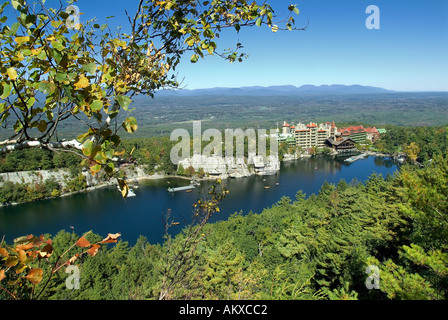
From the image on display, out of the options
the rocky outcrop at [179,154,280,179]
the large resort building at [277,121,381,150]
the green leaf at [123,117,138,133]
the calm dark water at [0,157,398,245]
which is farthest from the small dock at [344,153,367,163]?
the green leaf at [123,117,138,133]

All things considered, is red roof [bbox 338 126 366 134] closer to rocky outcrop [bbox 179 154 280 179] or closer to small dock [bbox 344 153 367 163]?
small dock [bbox 344 153 367 163]

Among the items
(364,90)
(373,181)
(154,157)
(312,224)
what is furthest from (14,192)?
(364,90)

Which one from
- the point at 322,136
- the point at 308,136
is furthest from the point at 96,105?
the point at 322,136

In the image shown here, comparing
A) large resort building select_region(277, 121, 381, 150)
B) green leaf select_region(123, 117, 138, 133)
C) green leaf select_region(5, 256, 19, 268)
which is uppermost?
green leaf select_region(123, 117, 138, 133)

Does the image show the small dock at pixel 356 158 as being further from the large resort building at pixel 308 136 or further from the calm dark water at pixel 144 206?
the large resort building at pixel 308 136

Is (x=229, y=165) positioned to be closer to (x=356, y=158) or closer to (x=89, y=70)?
(x=356, y=158)

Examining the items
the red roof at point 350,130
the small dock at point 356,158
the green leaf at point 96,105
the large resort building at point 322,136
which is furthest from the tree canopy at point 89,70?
the red roof at point 350,130
